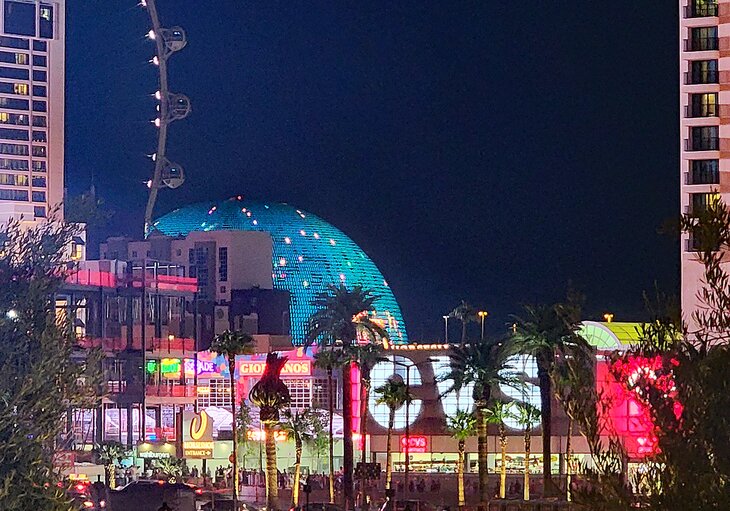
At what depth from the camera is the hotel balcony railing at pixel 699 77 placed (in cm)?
7894

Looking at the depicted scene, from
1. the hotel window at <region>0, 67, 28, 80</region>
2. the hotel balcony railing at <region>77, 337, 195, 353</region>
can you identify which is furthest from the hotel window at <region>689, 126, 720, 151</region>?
the hotel window at <region>0, 67, 28, 80</region>

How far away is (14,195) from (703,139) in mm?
118918

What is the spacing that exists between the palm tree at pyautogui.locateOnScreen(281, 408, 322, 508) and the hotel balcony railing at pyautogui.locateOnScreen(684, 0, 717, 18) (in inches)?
1532

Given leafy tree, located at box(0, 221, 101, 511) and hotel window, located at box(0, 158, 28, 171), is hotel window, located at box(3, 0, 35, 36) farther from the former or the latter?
leafy tree, located at box(0, 221, 101, 511)

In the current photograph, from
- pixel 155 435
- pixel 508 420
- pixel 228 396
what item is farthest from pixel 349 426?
pixel 228 396

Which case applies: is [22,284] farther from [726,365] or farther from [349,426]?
[349,426]

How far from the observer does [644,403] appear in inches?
1029

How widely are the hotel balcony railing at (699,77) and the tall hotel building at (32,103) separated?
116050 mm

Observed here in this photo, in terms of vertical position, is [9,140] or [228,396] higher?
[9,140]

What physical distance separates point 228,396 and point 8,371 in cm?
15273

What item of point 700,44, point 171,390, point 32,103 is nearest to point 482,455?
point 700,44

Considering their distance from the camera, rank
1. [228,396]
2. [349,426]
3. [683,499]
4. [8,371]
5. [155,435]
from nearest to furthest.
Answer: [683,499] → [8,371] → [349,426] → [155,435] → [228,396]

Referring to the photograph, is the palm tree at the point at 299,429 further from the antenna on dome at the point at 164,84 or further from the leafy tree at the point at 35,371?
the leafy tree at the point at 35,371

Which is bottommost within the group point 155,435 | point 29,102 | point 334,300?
point 155,435
